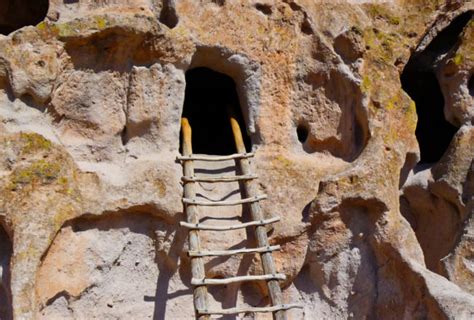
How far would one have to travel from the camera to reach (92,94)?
20.2 feet

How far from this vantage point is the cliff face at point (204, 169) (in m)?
5.77

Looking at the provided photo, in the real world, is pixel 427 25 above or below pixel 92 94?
above

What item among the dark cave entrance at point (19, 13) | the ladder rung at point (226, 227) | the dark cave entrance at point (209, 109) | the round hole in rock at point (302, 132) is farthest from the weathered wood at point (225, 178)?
the dark cave entrance at point (19, 13)

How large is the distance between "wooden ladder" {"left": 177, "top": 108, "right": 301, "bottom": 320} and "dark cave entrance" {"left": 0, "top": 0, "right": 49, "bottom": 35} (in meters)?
1.95

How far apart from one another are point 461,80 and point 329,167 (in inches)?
59.9

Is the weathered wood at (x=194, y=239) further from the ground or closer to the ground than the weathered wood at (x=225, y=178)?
closer to the ground

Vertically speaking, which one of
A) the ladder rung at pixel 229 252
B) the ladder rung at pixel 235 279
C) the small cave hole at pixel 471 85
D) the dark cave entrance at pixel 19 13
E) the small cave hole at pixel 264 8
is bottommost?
the ladder rung at pixel 235 279

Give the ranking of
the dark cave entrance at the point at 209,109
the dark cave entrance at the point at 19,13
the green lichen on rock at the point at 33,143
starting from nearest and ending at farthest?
1. the green lichen on rock at the point at 33,143
2. the dark cave entrance at the point at 19,13
3. the dark cave entrance at the point at 209,109

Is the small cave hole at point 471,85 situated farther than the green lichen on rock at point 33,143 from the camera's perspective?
Yes

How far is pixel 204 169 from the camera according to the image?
650cm

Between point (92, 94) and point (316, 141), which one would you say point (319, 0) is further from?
point (92, 94)

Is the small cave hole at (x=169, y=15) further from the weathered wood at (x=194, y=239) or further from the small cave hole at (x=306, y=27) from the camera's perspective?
the small cave hole at (x=306, y=27)

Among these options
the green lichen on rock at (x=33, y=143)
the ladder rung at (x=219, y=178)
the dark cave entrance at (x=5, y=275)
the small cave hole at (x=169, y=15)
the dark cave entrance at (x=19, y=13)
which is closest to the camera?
the dark cave entrance at (x=5, y=275)

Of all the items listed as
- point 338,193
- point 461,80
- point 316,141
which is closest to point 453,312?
point 338,193
